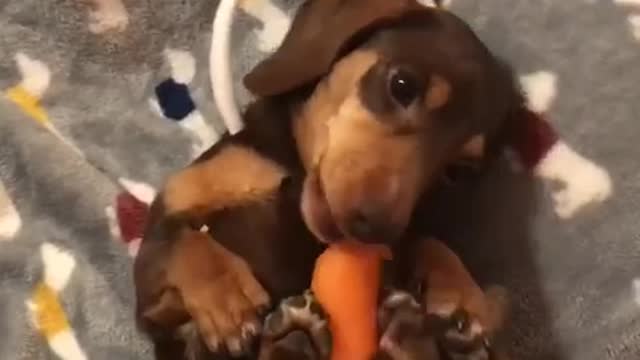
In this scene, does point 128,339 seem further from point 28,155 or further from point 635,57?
point 635,57

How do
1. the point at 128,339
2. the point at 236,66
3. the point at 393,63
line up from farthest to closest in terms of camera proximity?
1. the point at 236,66
2. the point at 128,339
3. the point at 393,63

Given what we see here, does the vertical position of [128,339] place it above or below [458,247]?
below

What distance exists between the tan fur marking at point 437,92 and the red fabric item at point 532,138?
0.16 metres

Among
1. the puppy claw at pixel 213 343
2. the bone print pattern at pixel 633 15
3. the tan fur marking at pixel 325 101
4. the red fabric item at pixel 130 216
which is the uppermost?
the bone print pattern at pixel 633 15

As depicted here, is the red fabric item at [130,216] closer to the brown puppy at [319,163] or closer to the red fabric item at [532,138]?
the brown puppy at [319,163]

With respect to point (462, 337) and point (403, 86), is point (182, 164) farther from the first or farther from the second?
point (462, 337)

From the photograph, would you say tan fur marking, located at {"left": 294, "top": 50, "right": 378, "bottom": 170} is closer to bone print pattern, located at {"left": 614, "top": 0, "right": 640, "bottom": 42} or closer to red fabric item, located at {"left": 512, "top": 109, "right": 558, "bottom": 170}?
red fabric item, located at {"left": 512, "top": 109, "right": 558, "bottom": 170}

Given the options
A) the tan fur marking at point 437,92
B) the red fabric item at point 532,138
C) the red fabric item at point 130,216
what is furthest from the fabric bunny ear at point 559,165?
the red fabric item at point 130,216

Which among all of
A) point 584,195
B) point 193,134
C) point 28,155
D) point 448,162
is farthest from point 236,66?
point 584,195

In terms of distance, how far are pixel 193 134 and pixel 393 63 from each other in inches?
17.9

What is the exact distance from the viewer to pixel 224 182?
1.63 meters

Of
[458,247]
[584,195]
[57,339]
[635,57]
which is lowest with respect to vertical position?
[57,339]

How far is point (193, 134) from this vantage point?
1.96 metres

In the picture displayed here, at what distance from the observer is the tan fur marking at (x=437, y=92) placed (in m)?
1.59
